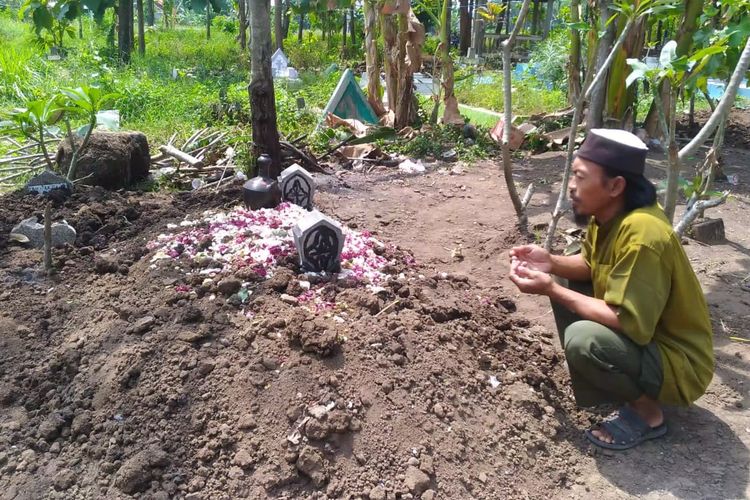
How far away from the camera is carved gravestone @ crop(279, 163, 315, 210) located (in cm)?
405

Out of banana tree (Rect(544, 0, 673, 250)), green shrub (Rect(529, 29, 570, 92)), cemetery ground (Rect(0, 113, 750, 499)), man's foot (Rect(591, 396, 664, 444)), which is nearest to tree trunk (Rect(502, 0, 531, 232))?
banana tree (Rect(544, 0, 673, 250))

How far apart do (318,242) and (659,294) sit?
1.57m

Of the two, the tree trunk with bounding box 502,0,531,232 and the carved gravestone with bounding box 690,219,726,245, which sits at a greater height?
the tree trunk with bounding box 502,0,531,232

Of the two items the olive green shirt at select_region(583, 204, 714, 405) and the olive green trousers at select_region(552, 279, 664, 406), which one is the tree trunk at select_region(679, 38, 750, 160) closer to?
the olive green shirt at select_region(583, 204, 714, 405)

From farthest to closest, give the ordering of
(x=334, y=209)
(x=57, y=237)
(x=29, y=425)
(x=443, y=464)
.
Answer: (x=334, y=209), (x=57, y=237), (x=29, y=425), (x=443, y=464)

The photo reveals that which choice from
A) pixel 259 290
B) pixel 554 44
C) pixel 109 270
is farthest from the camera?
pixel 554 44

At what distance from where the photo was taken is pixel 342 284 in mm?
3064

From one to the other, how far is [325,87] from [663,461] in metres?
9.28

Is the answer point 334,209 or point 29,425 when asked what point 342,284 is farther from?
point 334,209

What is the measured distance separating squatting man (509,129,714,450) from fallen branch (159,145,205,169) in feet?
12.7

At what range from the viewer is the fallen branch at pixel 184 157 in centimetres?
562

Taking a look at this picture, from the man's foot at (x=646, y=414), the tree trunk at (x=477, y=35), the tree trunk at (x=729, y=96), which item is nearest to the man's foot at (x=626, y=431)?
the man's foot at (x=646, y=414)

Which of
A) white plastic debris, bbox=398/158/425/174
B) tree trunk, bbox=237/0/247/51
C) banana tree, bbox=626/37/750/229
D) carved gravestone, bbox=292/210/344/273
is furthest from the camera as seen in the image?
tree trunk, bbox=237/0/247/51

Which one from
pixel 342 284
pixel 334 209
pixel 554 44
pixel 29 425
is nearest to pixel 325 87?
pixel 554 44
